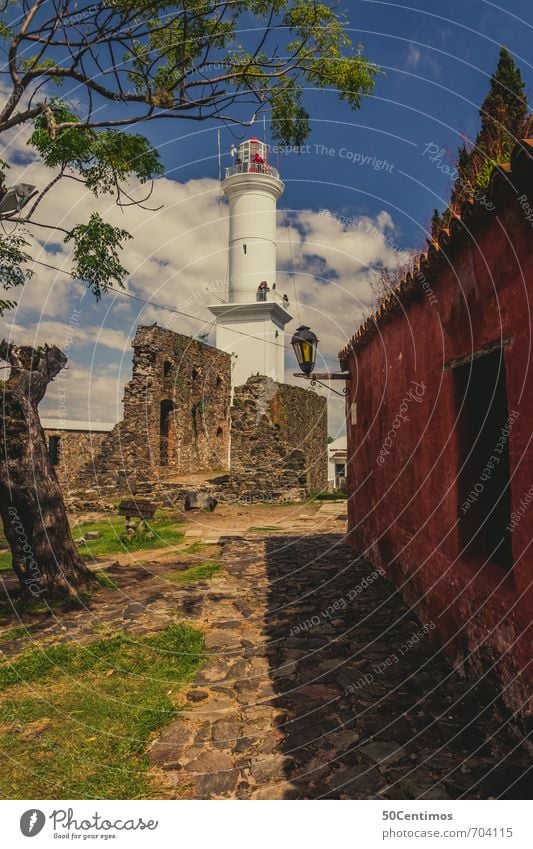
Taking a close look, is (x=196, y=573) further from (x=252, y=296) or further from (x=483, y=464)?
(x=252, y=296)

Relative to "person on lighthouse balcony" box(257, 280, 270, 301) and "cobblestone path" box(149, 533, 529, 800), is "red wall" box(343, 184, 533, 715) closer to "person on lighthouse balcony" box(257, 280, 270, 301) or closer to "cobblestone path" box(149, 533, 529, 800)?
"cobblestone path" box(149, 533, 529, 800)

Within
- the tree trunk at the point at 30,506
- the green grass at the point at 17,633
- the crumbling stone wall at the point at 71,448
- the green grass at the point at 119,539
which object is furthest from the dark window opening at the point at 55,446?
the green grass at the point at 17,633

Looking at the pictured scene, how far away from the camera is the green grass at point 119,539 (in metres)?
10.7

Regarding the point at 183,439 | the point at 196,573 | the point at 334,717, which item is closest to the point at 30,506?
the point at 196,573

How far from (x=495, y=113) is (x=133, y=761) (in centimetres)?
978

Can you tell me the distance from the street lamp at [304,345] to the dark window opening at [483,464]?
4.74m

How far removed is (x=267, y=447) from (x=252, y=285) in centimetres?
1170

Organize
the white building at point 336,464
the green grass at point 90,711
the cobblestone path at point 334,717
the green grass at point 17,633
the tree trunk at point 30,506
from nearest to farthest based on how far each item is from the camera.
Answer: the cobblestone path at point 334,717 < the green grass at point 90,711 < the green grass at point 17,633 < the tree trunk at point 30,506 < the white building at point 336,464

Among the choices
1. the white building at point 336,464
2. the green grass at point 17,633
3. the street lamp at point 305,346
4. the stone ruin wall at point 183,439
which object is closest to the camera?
the green grass at point 17,633

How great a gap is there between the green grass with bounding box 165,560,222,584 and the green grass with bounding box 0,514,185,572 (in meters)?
2.27

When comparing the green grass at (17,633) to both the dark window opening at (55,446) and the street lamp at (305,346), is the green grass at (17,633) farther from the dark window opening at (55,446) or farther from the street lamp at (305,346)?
the dark window opening at (55,446)

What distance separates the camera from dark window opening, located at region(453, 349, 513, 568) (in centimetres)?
408

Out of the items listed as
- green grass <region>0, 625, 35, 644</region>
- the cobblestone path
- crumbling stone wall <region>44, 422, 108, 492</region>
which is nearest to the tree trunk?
green grass <region>0, 625, 35, 644</region>
